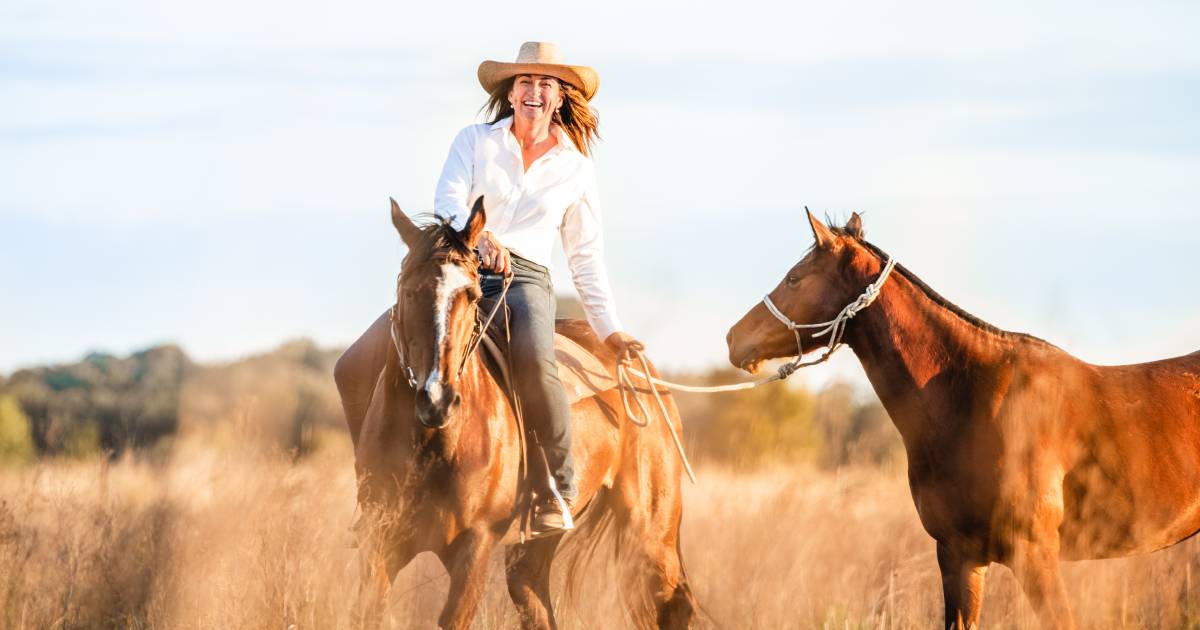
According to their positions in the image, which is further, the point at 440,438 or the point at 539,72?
the point at 539,72

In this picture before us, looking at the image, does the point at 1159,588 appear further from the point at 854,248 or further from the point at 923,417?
the point at 854,248

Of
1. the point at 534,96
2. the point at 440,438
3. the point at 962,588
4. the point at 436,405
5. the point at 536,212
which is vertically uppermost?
the point at 534,96

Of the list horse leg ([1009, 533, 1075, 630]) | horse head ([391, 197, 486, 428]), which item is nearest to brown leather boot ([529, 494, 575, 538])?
horse head ([391, 197, 486, 428])

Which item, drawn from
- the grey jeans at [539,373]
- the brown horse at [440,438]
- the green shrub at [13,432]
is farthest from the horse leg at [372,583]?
the green shrub at [13,432]

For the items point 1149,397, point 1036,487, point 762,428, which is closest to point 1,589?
point 1036,487

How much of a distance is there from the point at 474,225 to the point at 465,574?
1.62 metres

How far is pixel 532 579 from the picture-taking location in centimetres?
797

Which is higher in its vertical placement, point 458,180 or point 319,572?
point 458,180

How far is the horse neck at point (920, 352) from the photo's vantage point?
726cm

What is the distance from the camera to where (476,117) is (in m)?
7.80

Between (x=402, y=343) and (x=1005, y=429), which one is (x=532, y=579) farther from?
(x=1005, y=429)

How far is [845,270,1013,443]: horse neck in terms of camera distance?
7.26 meters

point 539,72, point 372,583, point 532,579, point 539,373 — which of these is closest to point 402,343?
point 539,373

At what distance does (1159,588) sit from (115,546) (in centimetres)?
680
